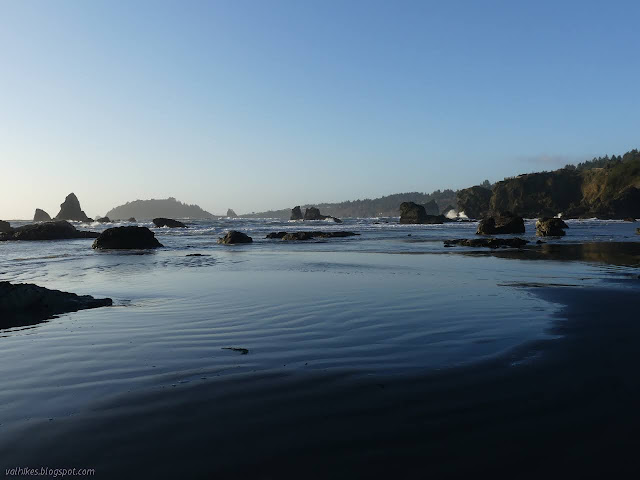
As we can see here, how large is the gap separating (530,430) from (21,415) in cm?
483

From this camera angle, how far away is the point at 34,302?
10.4 meters

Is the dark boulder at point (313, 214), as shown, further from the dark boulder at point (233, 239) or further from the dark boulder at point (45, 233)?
the dark boulder at point (233, 239)

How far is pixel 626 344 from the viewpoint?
21.7 ft

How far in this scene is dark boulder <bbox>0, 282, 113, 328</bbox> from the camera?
10.1 m

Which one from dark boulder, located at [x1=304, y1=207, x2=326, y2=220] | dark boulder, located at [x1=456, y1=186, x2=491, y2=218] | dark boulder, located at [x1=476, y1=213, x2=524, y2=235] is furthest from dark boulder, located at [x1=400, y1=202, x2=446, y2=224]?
dark boulder, located at [x1=476, y1=213, x2=524, y2=235]

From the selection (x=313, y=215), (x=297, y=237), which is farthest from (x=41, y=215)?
(x=297, y=237)

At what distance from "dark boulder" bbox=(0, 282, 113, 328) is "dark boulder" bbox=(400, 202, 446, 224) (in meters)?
108

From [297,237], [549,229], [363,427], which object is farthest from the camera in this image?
[297,237]

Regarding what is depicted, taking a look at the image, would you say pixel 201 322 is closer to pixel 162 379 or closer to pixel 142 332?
pixel 142 332

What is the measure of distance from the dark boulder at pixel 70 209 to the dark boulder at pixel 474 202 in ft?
501

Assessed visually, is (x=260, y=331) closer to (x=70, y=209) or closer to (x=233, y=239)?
(x=233, y=239)

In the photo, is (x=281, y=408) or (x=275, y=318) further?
(x=275, y=318)

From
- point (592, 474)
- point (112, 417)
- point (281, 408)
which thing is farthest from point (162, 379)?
point (592, 474)

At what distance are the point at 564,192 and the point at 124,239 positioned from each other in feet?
508
